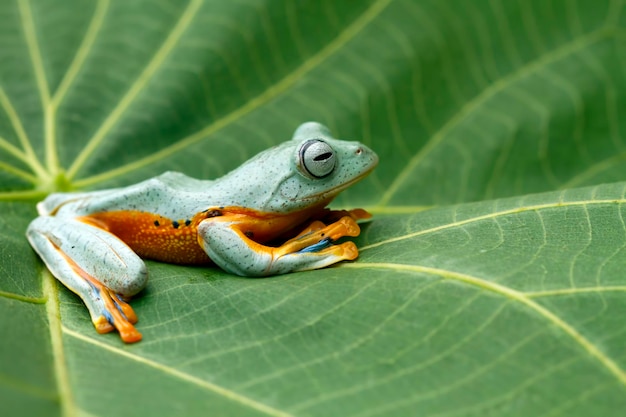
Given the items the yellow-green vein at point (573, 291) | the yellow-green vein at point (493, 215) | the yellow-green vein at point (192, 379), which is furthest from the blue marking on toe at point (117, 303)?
the yellow-green vein at point (573, 291)

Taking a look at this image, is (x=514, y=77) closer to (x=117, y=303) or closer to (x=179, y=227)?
(x=179, y=227)

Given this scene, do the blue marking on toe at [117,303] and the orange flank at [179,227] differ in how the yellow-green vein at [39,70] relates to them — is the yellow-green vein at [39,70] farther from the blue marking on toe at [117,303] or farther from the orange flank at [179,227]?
the blue marking on toe at [117,303]

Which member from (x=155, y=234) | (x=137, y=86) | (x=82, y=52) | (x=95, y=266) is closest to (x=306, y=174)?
(x=155, y=234)

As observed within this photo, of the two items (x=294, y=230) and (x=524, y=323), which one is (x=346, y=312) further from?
(x=294, y=230)

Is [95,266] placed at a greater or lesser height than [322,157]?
lesser

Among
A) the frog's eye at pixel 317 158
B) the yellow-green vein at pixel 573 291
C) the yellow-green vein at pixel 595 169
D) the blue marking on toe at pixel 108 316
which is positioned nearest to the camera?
the yellow-green vein at pixel 573 291

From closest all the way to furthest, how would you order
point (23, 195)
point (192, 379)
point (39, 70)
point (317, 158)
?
1. point (192, 379)
2. point (317, 158)
3. point (23, 195)
4. point (39, 70)

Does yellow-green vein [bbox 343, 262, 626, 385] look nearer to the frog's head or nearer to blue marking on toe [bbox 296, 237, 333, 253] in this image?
blue marking on toe [bbox 296, 237, 333, 253]

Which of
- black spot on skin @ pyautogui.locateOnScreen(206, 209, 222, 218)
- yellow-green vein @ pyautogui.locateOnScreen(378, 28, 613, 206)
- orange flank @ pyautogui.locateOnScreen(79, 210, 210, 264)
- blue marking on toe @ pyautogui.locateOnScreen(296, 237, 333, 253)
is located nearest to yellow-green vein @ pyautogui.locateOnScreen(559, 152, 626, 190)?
yellow-green vein @ pyautogui.locateOnScreen(378, 28, 613, 206)
